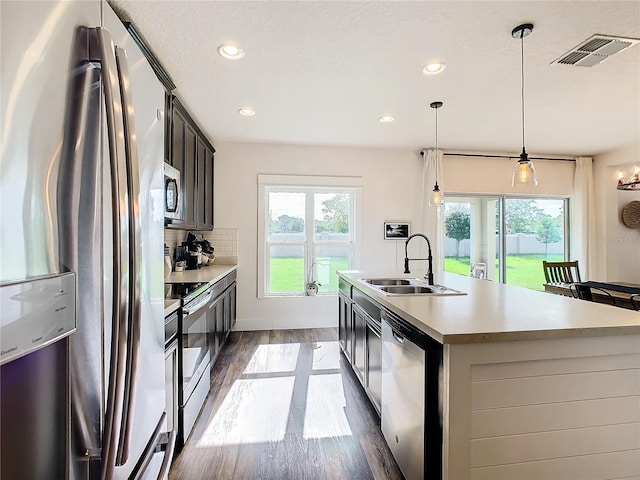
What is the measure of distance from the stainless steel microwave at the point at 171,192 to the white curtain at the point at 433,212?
3.34m

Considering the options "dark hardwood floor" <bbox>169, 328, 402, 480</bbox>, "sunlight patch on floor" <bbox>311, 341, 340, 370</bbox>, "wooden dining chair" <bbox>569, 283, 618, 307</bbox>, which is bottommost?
"dark hardwood floor" <bbox>169, 328, 402, 480</bbox>

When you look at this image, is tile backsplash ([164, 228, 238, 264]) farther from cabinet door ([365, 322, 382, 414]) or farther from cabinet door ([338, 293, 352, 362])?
cabinet door ([365, 322, 382, 414])

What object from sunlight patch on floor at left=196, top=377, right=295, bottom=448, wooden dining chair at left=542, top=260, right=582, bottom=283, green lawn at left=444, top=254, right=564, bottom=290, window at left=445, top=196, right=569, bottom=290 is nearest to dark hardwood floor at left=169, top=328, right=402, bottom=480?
sunlight patch on floor at left=196, top=377, right=295, bottom=448

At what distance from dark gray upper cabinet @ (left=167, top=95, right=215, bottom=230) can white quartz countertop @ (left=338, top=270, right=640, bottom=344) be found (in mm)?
1996

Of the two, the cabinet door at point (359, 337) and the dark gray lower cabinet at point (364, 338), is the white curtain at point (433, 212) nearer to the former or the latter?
the dark gray lower cabinet at point (364, 338)

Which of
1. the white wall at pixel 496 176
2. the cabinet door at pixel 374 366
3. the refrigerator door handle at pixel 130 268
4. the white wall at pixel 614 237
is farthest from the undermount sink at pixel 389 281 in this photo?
the white wall at pixel 614 237

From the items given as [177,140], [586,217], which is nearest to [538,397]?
[177,140]

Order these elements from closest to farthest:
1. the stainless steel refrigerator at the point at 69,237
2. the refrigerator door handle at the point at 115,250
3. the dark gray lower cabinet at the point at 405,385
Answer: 1. the stainless steel refrigerator at the point at 69,237
2. the refrigerator door handle at the point at 115,250
3. the dark gray lower cabinet at the point at 405,385

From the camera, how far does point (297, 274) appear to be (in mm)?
4730

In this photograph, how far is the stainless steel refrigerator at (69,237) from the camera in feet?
1.51

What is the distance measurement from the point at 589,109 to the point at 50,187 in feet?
14.1

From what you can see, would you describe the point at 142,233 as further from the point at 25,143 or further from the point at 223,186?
the point at 223,186

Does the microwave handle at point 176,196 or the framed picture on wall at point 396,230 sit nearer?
the microwave handle at point 176,196

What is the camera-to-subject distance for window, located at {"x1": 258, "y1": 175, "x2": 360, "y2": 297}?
181 inches
